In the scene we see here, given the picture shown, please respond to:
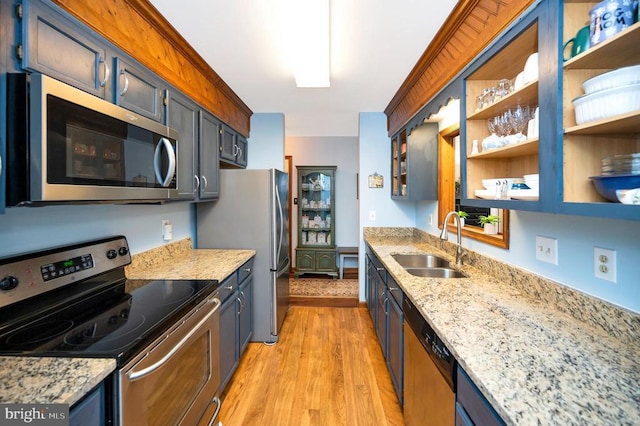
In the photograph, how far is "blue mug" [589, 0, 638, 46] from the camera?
731 mm

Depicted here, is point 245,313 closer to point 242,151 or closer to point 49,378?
point 49,378

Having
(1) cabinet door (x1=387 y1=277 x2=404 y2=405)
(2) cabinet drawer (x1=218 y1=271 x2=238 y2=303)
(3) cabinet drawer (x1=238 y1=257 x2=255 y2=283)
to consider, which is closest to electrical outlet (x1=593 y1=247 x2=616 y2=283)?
(1) cabinet door (x1=387 y1=277 x2=404 y2=405)

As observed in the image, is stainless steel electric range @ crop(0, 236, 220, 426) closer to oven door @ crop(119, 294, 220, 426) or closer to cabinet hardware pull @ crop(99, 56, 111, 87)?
oven door @ crop(119, 294, 220, 426)

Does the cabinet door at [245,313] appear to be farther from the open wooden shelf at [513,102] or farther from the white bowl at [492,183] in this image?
the open wooden shelf at [513,102]

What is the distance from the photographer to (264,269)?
2613 mm

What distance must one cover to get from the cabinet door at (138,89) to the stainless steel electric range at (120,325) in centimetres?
75

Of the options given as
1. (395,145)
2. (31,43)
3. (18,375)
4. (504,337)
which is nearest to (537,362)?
(504,337)

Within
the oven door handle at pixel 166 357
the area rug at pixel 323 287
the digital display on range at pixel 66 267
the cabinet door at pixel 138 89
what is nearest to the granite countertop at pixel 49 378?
the oven door handle at pixel 166 357

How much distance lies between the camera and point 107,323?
1.08 m

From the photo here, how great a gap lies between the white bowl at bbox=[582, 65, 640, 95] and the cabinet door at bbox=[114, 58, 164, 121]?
1821 millimetres

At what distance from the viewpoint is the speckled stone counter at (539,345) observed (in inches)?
25.5

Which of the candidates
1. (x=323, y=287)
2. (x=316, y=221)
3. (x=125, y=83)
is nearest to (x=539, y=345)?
(x=125, y=83)

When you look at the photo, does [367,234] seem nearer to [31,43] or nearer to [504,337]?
[504,337]

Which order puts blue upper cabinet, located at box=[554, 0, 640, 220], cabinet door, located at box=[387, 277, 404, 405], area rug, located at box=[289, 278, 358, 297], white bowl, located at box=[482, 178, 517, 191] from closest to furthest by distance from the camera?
1. blue upper cabinet, located at box=[554, 0, 640, 220]
2. white bowl, located at box=[482, 178, 517, 191]
3. cabinet door, located at box=[387, 277, 404, 405]
4. area rug, located at box=[289, 278, 358, 297]
